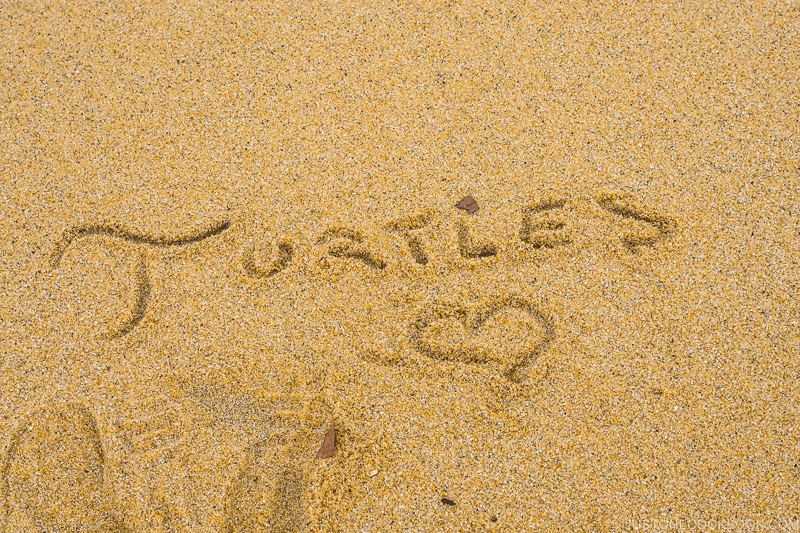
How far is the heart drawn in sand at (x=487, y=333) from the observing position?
187 centimetres

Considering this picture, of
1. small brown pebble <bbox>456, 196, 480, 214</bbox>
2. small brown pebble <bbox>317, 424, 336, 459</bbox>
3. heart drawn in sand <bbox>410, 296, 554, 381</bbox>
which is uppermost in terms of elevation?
small brown pebble <bbox>456, 196, 480, 214</bbox>

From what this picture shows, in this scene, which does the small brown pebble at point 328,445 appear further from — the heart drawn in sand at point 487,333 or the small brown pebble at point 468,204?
the small brown pebble at point 468,204

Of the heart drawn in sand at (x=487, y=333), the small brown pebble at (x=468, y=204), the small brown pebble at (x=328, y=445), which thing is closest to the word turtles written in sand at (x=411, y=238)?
the small brown pebble at (x=468, y=204)

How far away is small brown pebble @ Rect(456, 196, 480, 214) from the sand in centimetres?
2

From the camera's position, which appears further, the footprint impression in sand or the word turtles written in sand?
the word turtles written in sand

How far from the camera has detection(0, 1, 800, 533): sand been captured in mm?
1716

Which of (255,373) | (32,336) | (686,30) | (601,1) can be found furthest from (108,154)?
(686,30)

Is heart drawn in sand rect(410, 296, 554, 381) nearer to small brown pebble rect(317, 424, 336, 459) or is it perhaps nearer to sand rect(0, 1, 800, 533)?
sand rect(0, 1, 800, 533)

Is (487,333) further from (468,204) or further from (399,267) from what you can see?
(468,204)

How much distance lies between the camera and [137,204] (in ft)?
7.20

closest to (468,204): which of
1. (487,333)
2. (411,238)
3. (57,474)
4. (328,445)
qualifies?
(411,238)

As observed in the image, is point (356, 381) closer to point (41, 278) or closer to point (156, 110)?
point (41, 278)

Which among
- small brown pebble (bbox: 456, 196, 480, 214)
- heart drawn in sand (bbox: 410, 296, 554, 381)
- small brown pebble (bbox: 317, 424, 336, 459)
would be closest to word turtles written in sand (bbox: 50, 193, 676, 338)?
small brown pebble (bbox: 456, 196, 480, 214)

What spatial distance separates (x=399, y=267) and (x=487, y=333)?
1.11 ft
